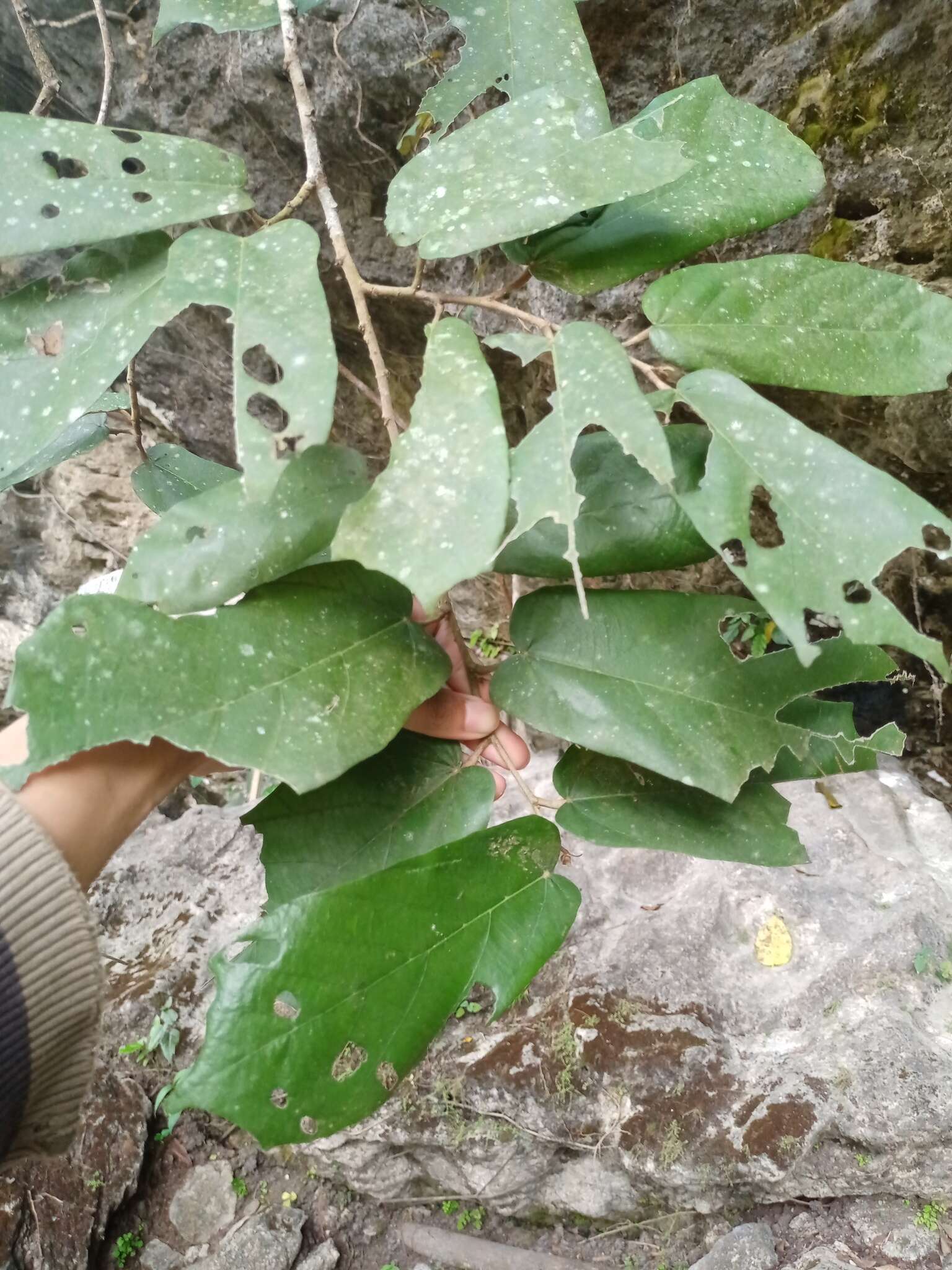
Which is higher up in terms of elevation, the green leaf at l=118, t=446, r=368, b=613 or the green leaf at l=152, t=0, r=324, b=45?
the green leaf at l=152, t=0, r=324, b=45

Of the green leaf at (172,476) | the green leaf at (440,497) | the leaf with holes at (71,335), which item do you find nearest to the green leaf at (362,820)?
the green leaf at (440,497)

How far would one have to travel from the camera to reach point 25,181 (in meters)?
0.64

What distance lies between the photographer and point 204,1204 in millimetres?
1792

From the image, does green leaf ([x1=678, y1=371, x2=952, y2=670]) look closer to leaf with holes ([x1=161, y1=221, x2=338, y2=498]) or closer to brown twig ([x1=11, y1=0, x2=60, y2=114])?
leaf with holes ([x1=161, y1=221, x2=338, y2=498])

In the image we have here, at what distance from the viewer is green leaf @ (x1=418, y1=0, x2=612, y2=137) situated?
794 millimetres

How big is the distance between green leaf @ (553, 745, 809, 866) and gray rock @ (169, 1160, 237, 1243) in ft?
5.52

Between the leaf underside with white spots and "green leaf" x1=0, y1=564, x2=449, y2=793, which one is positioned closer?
"green leaf" x1=0, y1=564, x2=449, y2=793

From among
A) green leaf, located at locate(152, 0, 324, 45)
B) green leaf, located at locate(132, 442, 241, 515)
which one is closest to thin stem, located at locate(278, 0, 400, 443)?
green leaf, located at locate(152, 0, 324, 45)

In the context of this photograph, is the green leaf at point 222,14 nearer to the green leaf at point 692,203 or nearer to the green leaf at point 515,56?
the green leaf at point 515,56

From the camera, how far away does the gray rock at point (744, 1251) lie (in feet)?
4.39

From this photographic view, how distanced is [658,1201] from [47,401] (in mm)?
Answer: 1687

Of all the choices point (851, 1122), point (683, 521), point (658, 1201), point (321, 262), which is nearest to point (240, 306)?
point (683, 521)

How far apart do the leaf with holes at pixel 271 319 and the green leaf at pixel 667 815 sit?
427mm

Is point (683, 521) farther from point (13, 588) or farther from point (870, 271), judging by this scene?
point (13, 588)
